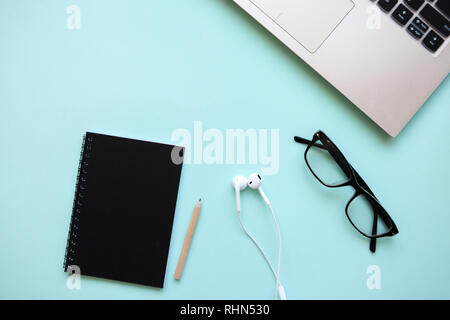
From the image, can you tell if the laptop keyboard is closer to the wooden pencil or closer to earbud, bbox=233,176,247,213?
earbud, bbox=233,176,247,213

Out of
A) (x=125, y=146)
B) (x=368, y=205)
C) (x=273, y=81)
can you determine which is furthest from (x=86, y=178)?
(x=368, y=205)

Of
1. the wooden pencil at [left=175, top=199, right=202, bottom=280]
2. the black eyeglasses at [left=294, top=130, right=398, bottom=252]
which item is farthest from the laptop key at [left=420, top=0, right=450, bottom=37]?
the wooden pencil at [left=175, top=199, right=202, bottom=280]

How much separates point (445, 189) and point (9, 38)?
3.08ft

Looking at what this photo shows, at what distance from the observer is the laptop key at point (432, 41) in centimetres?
60

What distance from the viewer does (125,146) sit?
2.17 feet

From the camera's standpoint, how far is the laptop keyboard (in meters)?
0.59

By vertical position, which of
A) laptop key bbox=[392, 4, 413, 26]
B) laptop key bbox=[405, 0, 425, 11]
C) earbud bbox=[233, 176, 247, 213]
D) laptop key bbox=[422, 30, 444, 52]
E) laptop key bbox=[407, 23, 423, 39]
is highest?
laptop key bbox=[405, 0, 425, 11]

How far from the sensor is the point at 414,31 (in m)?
0.60

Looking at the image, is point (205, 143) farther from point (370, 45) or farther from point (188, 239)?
point (370, 45)

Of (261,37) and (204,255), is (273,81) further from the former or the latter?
(204,255)

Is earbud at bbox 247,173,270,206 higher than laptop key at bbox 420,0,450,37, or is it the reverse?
laptop key at bbox 420,0,450,37

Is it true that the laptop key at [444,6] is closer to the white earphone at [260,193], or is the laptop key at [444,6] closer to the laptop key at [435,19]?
the laptop key at [435,19]

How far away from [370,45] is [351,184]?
0.26 metres

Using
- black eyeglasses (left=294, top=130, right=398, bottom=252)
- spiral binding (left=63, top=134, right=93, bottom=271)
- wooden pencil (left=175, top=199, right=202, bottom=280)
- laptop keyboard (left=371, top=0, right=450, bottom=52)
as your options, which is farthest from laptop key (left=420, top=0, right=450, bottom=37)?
spiral binding (left=63, top=134, right=93, bottom=271)
